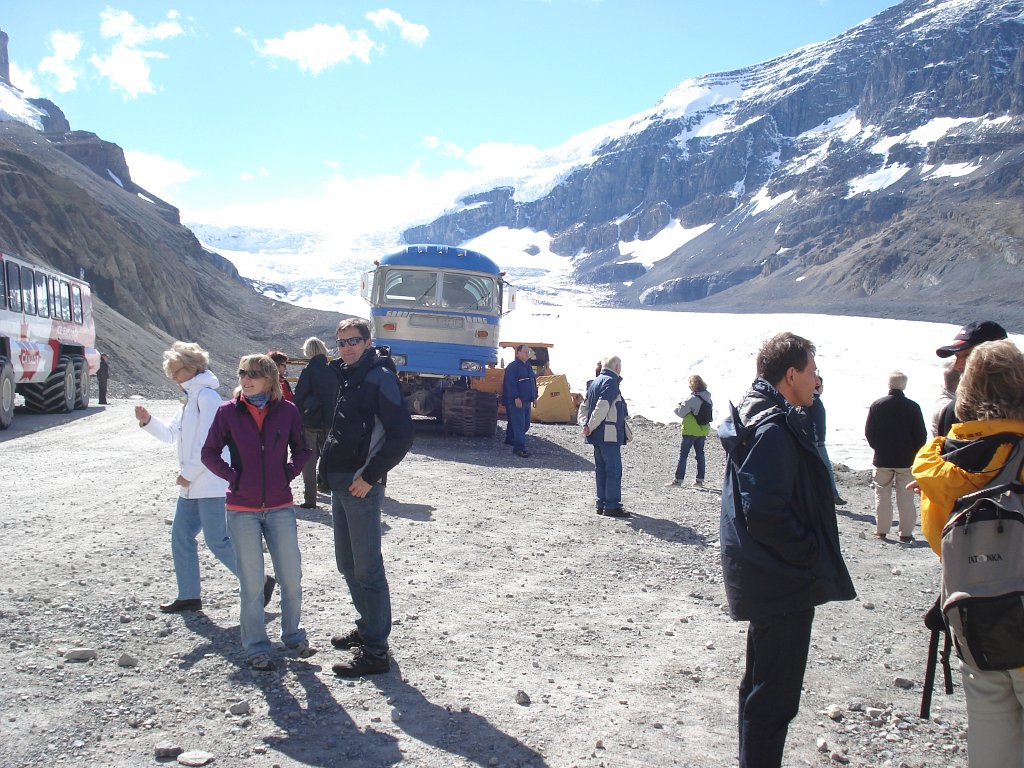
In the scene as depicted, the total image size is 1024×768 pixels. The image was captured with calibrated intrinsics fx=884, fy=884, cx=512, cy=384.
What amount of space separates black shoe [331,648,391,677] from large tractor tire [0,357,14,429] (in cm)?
1334

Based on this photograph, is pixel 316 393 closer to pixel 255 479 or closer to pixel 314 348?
pixel 314 348

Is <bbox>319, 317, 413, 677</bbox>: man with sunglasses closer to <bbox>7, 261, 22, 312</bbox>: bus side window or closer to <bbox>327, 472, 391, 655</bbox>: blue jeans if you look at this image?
<bbox>327, 472, 391, 655</bbox>: blue jeans

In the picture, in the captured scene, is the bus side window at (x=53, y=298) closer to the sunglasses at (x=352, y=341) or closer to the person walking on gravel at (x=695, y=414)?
the person walking on gravel at (x=695, y=414)

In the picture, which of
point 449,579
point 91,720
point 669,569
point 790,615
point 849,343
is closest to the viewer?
point 790,615

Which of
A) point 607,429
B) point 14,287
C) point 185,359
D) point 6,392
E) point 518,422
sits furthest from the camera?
point 14,287

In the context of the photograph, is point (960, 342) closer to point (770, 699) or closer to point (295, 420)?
point (770, 699)

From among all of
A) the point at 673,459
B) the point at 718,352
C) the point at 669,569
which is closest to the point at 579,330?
the point at 718,352

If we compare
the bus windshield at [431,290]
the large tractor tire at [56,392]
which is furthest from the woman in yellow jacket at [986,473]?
the large tractor tire at [56,392]

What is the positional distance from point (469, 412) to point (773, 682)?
1348cm

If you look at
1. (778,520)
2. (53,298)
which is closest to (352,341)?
(778,520)

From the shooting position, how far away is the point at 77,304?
21.4 metres

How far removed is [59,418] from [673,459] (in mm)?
12567

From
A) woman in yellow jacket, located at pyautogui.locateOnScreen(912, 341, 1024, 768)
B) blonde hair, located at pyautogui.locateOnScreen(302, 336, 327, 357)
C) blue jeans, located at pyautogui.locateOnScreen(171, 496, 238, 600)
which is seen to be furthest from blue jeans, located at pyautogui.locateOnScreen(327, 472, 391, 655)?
blonde hair, located at pyautogui.locateOnScreen(302, 336, 327, 357)

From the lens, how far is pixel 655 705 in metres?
4.70
